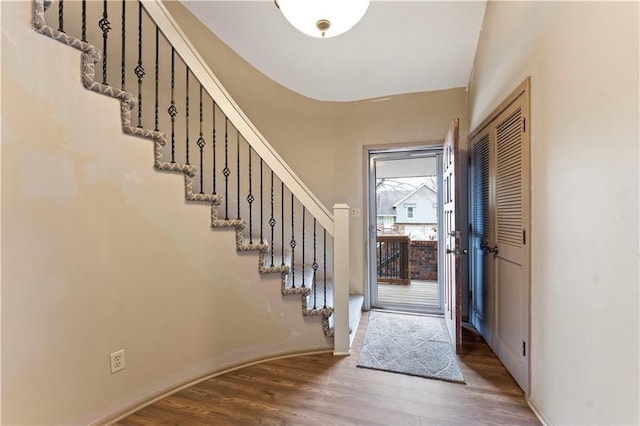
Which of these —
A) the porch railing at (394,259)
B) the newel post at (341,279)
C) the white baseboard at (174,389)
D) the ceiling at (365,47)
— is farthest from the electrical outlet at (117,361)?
the porch railing at (394,259)

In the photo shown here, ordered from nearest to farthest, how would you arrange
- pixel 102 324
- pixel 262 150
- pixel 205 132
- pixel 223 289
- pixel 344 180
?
pixel 102 324 < pixel 223 289 < pixel 262 150 < pixel 205 132 < pixel 344 180

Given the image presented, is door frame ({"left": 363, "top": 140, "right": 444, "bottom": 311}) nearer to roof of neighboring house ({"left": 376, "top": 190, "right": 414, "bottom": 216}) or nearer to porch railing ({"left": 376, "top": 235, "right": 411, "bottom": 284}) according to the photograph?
porch railing ({"left": 376, "top": 235, "right": 411, "bottom": 284})

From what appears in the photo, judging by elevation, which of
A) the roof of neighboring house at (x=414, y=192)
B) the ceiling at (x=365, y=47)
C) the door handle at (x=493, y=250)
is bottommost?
the door handle at (x=493, y=250)

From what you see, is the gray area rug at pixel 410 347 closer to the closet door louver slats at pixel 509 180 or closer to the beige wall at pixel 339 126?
the beige wall at pixel 339 126

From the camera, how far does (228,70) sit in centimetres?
297

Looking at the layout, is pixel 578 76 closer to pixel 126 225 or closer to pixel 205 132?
pixel 126 225

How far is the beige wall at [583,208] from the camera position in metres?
1.01

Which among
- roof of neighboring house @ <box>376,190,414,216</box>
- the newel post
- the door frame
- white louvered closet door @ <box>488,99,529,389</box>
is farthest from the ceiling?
roof of neighboring house @ <box>376,190,414,216</box>

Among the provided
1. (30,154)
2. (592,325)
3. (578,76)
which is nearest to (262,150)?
(30,154)

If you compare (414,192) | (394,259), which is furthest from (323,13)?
(414,192)

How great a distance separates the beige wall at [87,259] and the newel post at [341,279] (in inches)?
31.7

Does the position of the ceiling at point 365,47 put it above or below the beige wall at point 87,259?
above

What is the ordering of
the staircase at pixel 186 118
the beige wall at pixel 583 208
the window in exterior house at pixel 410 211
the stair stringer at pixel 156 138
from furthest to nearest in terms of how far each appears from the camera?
the window in exterior house at pixel 410 211 < the staircase at pixel 186 118 < the stair stringer at pixel 156 138 < the beige wall at pixel 583 208

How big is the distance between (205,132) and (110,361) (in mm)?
2187
